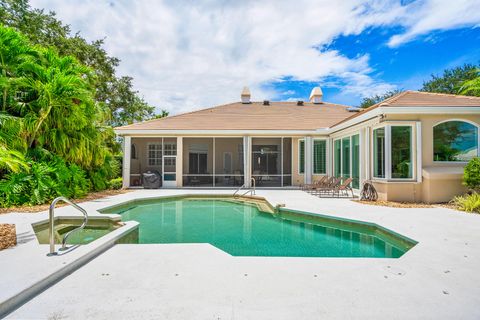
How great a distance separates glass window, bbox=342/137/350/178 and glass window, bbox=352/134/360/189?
1.87 feet

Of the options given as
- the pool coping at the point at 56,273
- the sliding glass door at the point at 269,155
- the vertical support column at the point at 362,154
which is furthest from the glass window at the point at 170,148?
the pool coping at the point at 56,273

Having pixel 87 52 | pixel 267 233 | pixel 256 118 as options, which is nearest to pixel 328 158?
pixel 256 118

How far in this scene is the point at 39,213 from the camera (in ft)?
25.0

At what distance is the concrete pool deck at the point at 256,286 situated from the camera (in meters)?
2.69

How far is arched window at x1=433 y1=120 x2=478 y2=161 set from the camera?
960cm

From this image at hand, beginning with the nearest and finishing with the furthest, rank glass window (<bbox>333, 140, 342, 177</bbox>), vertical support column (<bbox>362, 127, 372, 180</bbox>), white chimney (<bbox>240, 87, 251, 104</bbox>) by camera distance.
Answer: vertical support column (<bbox>362, 127, 372, 180</bbox>) < glass window (<bbox>333, 140, 342, 177</bbox>) < white chimney (<bbox>240, 87, 251, 104</bbox>)

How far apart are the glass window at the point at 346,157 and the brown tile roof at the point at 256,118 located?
2.53 meters

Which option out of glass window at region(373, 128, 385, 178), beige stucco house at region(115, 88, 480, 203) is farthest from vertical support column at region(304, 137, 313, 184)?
glass window at region(373, 128, 385, 178)

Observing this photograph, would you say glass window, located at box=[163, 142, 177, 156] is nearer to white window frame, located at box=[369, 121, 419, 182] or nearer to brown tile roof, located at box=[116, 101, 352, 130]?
brown tile roof, located at box=[116, 101, 352, 130]

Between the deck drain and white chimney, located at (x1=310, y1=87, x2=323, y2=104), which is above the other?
white chimney, located at (x1=310, y1=87, x2=323, y2=104)

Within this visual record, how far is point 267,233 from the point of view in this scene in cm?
667

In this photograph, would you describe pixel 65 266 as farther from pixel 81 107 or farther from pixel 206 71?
pixel 206 71

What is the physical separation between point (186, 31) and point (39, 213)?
9.30 m

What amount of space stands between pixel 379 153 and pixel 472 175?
8.99 ft
